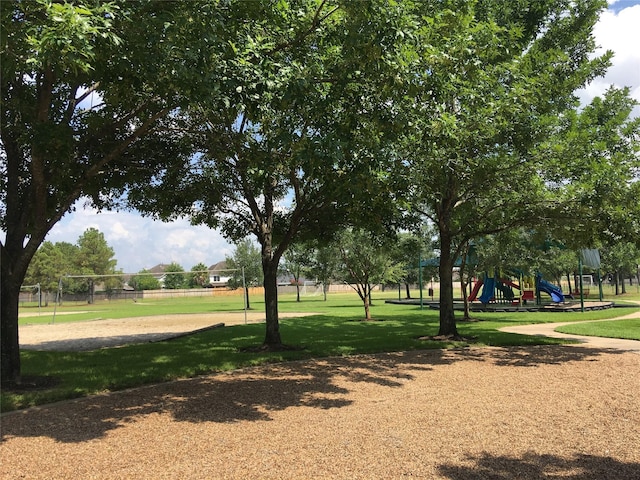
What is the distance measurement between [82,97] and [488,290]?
2741cm

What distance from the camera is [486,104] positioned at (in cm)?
1044

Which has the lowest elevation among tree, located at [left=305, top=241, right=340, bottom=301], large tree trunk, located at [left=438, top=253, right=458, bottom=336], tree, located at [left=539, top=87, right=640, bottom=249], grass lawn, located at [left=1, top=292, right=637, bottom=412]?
grass lawn, located at [left=1, top=292, right=637, bottom=412]

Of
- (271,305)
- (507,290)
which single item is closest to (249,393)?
(271,305)

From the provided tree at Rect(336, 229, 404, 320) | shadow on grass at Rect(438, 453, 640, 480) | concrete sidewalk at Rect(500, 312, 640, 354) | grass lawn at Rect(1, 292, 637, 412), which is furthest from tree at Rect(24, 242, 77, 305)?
shadow on grass at Rect(438, 453, 640, 480)

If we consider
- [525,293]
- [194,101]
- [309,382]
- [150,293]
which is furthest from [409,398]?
[150,293]

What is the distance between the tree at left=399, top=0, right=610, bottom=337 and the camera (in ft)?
26.1

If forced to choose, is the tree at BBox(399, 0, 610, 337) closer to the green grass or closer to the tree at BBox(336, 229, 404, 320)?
the green grass

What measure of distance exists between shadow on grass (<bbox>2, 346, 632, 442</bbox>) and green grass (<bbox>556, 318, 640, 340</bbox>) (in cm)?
408

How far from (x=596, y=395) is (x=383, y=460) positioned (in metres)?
4.40

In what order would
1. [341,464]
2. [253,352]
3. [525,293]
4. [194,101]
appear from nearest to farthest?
[341,464], [194,101], [253,352], [525,293]

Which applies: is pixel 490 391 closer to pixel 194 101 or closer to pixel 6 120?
pixel 194 101

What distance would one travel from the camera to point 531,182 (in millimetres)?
11703

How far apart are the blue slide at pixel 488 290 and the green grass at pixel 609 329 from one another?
11.7m

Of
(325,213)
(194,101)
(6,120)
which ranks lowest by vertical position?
(325,213)
